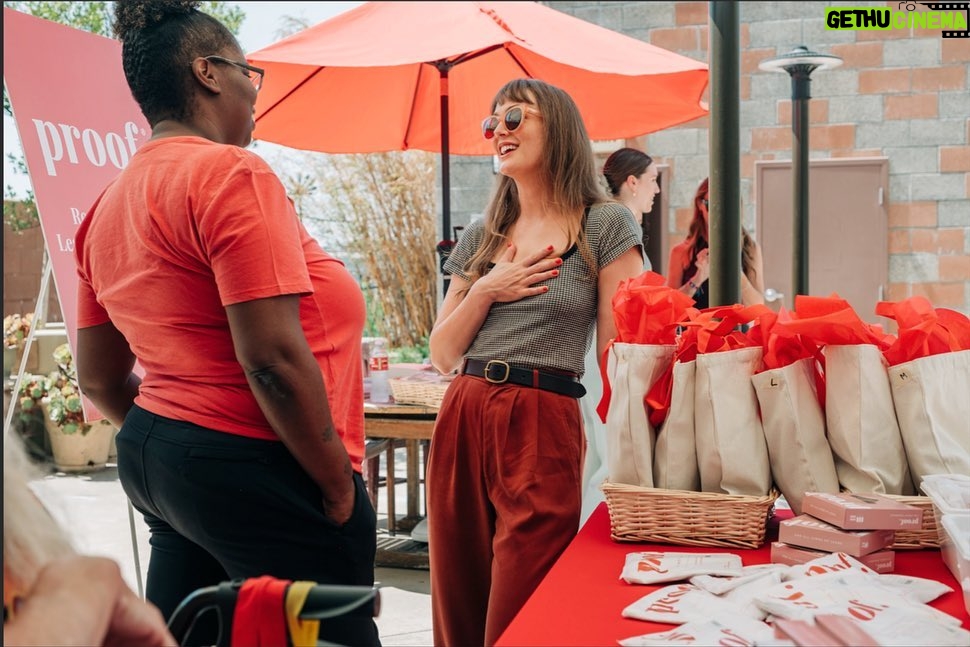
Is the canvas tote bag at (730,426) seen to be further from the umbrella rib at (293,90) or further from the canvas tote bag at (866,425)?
the umbrella rib at (293,90)

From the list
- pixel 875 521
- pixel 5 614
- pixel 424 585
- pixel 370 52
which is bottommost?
pixel 424 585

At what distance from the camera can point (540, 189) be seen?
237 centimetres

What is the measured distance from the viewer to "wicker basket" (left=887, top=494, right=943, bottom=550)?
1503mm

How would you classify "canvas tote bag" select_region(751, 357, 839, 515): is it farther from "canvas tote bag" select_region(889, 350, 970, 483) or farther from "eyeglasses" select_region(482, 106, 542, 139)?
"eyeglasses" select_region(482, 106, 542, 139)

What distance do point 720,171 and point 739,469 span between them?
0.85m

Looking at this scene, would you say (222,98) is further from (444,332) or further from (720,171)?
(720,171)

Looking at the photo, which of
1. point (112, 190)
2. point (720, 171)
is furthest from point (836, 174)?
point (112, 190)

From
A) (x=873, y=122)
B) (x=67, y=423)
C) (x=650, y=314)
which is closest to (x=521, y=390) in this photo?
(x=650, y=314)

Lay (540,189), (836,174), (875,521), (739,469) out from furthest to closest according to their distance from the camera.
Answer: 1. (836,174)
2. (540,189)
3. (739,469)
4. (875,521)

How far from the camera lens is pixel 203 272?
5.10 ft

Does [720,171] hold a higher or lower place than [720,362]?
higher

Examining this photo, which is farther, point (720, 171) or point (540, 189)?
point (540, 189)

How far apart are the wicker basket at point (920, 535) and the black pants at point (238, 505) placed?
2.85 ft

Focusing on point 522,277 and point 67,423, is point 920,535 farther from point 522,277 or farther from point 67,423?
point 67,423
